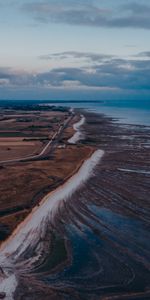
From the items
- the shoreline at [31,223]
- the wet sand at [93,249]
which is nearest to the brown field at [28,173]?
the shoreline at [31,223]

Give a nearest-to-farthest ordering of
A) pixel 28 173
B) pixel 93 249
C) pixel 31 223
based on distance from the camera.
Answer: pixel 93 249
pixel 31 223
pixel 28 173

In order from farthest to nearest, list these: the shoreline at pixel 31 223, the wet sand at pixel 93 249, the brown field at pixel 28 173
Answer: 1. the brown field at pixel 28 173
2. the shoreline at pixel 31 223
3. the wet sand at pixel 93 249

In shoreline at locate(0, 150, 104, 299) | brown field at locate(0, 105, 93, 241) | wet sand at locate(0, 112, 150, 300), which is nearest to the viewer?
wet sand at locate(0, 112, 150, 300)

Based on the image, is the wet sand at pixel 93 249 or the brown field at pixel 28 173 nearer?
the wet sand at pixel 93 249

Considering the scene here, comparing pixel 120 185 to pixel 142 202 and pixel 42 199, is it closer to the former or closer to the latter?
pixel 142 202

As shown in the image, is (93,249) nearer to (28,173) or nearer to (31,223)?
(31,223)

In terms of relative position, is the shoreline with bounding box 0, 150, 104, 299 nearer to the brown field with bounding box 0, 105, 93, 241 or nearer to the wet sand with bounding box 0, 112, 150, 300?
the wet sand with bounding box 0, 112, 150, 300

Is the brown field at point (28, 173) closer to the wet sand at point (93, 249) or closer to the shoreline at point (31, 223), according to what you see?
the shoreline at point (31, 223)

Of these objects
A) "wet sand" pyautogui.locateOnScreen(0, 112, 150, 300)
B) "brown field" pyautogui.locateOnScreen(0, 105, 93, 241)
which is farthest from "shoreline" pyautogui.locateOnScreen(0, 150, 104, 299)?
"brown field" pyautogui.locateOnScreen(0, 105, 93, 241)

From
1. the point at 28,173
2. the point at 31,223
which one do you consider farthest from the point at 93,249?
the point at 28,173

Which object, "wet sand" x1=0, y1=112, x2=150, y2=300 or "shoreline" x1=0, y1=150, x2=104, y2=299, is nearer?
"wet sand" x1=0, y1=112, x2=150, y2=300

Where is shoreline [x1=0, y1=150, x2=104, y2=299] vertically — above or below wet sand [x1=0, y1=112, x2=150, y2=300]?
above

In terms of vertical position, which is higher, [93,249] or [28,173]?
[28,173]
